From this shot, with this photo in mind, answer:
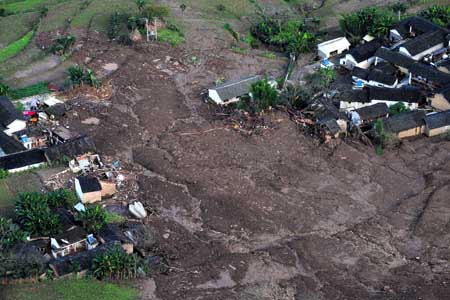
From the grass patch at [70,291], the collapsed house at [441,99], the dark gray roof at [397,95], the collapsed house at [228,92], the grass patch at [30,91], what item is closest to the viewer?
the grass patch at [70,291]

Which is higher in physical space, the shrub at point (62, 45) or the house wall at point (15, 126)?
the shrub at point (62, 45)

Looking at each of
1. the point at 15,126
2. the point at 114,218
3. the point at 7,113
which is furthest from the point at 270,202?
the point at 7,113

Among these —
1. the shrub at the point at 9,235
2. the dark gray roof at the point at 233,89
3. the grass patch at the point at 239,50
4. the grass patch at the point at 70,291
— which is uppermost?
the shrub at the point at 9,235

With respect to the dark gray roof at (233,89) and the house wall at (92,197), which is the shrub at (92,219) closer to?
the house wall at (92,197)

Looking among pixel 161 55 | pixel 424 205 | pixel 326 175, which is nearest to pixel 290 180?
pixel 326 175

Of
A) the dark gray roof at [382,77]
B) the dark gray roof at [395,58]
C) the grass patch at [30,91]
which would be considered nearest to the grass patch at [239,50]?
the dark gray roof at [395,58]

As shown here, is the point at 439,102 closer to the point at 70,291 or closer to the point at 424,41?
the point at 424,41

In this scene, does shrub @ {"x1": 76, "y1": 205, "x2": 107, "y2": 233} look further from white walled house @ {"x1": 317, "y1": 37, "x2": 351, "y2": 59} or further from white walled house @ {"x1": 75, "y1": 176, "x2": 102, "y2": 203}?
white walled house @ {"x1": 317, "y1": 37, "x2": 351, "y2": 59}
